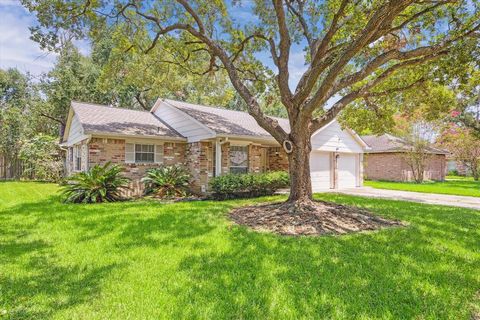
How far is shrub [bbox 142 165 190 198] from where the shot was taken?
1184 cm

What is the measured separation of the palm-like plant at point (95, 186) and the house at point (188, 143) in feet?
4.23

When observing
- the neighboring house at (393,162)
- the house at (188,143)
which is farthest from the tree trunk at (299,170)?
the neighboring house at (393,162)

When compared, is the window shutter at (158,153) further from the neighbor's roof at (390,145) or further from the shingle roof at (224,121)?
the neighbor's roof at (390,145)

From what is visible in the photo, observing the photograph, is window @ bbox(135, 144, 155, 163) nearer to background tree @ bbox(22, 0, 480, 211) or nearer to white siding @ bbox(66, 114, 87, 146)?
white siding @ bbox(66, 114, 87, 146)

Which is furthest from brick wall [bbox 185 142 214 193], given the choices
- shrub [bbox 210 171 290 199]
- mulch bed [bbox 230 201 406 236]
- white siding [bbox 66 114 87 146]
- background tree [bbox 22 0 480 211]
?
white siding [bbox 66 114 87 146]

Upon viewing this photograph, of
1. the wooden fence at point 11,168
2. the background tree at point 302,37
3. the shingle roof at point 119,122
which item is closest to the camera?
the background tree at point 302,37

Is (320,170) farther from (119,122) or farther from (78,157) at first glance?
(78,157)

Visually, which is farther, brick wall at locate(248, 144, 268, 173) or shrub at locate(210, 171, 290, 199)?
brick wall at locate(248, 144, 268, 173)

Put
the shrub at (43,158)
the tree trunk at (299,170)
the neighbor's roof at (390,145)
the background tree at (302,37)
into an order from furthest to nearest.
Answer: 1. the neighbor's roof at (390,145)
2. the shrub at (43,158)
3. the tree trunk at (299,170)
4. the background tree at (302,37)

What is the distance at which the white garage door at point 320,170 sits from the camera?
50.3 feet

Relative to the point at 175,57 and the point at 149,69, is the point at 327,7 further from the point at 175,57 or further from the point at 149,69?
the point at 149,69

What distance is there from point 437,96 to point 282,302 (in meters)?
9.62

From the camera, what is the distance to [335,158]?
53.1 feet

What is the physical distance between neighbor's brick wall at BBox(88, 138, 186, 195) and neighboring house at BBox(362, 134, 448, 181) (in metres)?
14.2
